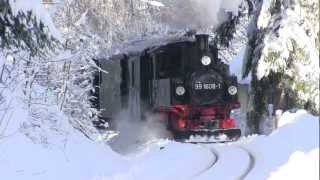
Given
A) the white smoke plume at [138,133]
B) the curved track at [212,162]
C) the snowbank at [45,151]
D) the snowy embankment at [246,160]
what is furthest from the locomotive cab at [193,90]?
the snowbank at [45,151]

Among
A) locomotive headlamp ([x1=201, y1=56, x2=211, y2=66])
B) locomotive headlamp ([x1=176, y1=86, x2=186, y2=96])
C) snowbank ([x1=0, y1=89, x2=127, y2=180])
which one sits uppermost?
locomotive headlamp ([x1=201, y1=56, x2=211, y2=66])

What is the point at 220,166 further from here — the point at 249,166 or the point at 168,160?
the point at 168,160

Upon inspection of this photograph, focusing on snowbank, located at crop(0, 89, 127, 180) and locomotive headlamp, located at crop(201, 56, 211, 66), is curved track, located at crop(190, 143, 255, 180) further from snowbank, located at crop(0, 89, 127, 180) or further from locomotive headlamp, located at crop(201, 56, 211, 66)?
locomotive headlamp, located at crop(201, 56, 211, 66)

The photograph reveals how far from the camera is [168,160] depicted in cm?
1212

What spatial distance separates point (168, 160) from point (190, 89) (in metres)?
4.87

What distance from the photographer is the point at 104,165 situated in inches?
401

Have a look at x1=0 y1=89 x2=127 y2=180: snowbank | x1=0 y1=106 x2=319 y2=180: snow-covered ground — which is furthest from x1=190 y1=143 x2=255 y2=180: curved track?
x1=0 y1=89 x2=127 y2=180: snowbank

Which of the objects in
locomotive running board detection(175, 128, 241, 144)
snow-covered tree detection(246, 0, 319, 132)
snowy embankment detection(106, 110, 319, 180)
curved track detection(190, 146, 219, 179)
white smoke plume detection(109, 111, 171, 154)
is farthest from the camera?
snow-covered tree detection(246, 0, 319, 132)

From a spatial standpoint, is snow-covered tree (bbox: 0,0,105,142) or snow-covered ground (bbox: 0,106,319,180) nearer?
snow-covered ground (bbox: 0,106,319,180)

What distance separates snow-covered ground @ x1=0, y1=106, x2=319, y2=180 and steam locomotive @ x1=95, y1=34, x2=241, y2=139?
1058mm

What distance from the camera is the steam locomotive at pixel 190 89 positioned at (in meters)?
16.6

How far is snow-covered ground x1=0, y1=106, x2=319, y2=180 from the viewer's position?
8812mm

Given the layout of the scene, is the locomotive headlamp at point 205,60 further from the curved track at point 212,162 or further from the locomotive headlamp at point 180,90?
the curved track at point 212,162

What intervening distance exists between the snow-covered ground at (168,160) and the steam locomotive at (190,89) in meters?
1.06
